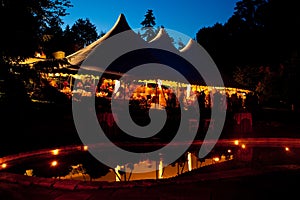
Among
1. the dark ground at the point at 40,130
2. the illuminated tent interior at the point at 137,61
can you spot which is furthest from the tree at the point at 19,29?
the illuminated tent interior at the point at 137,61

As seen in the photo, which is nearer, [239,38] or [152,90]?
[152,90]

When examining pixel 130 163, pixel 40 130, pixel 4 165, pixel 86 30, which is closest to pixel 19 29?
pixel 40 130

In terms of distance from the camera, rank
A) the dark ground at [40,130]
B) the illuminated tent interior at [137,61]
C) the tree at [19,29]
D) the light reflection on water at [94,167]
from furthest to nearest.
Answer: the illuminated tent interior at [137,61] < the dark ground at [40,130] < the tree at [19,29] < the light reflection on water at [94,167]

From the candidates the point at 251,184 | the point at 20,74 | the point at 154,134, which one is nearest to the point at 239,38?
the point at 154,134

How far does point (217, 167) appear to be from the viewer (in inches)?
216

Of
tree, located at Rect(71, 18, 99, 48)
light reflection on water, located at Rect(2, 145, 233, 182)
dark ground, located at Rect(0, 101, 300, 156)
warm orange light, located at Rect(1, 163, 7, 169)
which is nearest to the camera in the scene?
light reflection on water, located at Rect(2, 145, 233, 182)

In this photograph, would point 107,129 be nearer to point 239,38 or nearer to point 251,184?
point 251,184

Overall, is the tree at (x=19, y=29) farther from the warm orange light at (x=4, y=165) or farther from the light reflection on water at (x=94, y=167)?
the warm orange light at (x=4, y=165)

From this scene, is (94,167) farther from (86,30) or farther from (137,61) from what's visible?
(86,30)

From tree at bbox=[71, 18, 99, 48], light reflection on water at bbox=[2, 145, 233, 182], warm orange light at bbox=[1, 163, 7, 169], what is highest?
tree at bbox=[71, 18, 99, 48]

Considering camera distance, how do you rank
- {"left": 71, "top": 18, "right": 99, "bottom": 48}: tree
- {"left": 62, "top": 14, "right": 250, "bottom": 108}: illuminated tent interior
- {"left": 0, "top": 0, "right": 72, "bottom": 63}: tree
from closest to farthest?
{"left": 0, "top": 0, "right": 72, "bottom": 63}: tree → {"left": 62, "top": 14, "right": 250, "bottom": 108}: illuminated tent interior → {"left": 71, "top": 18, "right": 99, "bottom": 48}: tree

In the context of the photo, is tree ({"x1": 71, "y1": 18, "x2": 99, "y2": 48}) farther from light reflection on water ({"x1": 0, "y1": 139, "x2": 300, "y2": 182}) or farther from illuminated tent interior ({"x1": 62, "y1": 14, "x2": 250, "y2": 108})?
light reflection on water ({"x1": 0, "y1": 139, "x2": 300, "y2": 182})

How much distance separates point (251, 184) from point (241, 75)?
20.5 meters

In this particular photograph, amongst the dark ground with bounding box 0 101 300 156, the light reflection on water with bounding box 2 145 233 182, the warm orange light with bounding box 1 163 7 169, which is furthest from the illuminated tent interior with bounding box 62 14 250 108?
the warm orange light with bounding box 1 163 7 169
